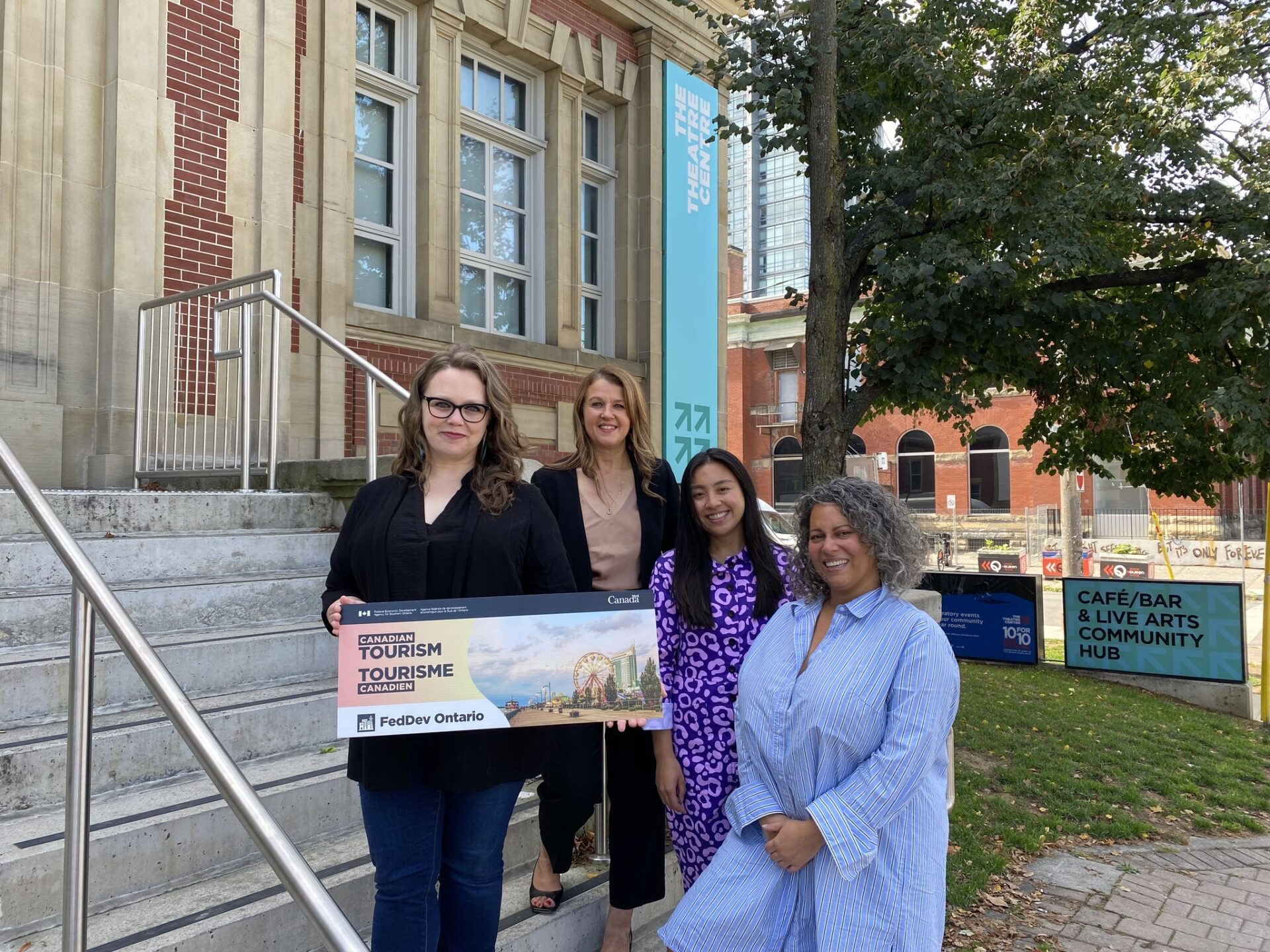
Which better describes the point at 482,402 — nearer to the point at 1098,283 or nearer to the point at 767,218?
the point at 1098,283

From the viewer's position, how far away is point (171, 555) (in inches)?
181

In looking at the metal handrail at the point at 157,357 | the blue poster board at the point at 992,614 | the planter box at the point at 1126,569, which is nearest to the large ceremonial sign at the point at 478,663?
the metal handrail at the point at 157,357

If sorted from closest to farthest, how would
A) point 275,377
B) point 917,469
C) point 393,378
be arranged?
point 275,377 < point 393,378 < point 917,469

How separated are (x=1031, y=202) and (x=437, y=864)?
647 centimetres

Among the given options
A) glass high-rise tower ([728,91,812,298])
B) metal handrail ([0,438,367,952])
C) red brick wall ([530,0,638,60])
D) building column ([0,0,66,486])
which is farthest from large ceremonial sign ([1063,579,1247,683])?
glass high-rise tower ([728,91,812,298])

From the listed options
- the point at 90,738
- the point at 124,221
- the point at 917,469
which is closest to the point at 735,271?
the point at 917,469

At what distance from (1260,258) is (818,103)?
351cm

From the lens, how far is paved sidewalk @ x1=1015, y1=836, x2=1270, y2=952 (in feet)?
14.5

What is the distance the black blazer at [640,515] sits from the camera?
2830 millimetres

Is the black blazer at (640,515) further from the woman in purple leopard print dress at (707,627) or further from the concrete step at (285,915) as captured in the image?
the concrete step at (285,915)

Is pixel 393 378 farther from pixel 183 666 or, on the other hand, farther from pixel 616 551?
pixel 616 551

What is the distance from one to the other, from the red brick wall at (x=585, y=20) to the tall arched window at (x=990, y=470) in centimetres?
3017

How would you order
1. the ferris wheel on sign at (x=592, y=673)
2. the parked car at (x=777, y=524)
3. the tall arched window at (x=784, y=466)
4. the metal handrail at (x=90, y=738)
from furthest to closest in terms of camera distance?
the tall arched window at (x=784, y=466) → the parked car at (x=777, y=524) → the ferris wheel on sign at (x=592, y=673) → the metal handrail at (x=90, y=738)

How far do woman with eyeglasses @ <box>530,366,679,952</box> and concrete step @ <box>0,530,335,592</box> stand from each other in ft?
7.98
